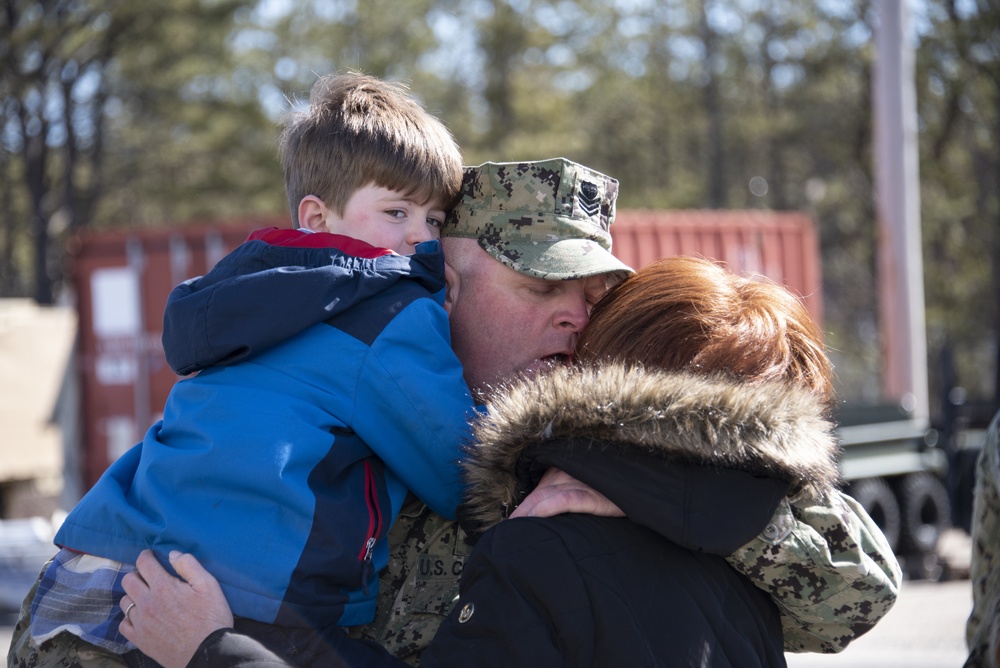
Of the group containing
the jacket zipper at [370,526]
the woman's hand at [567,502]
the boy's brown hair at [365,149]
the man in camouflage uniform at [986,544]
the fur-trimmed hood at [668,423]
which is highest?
the boy's brown hair at [365,149]

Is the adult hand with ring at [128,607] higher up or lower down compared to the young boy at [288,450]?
lower down

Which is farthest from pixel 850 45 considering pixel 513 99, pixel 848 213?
pixel 513 99

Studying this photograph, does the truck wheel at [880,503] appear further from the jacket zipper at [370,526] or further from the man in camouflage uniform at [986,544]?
the jacket zipper at [370,526]

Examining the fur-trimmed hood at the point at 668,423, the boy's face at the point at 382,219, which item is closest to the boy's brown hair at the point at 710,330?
the fur-trimmed hood at the point at 668,423

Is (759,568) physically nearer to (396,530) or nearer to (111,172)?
(396,530)

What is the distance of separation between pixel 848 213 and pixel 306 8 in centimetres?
1411

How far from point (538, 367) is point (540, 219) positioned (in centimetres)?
30

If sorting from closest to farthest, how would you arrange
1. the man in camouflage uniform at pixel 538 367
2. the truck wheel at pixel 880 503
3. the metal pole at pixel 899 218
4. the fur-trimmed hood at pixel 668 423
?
the fur-trimmed hood at pixel 668 423
the man in camouflage uniform at pixel 538 367
the truck wheel at pixel 880 503
the metal pole at pixel 899 218

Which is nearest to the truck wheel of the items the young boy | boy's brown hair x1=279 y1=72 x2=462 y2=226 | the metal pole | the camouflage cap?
the metal pole

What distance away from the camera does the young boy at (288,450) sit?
1.87 meters

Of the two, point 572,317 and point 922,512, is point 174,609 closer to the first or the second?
point 572,317

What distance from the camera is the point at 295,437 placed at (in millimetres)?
1902

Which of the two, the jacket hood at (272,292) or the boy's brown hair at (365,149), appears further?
the boy's brown hair at (365,149)

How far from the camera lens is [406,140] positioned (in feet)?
7.64
